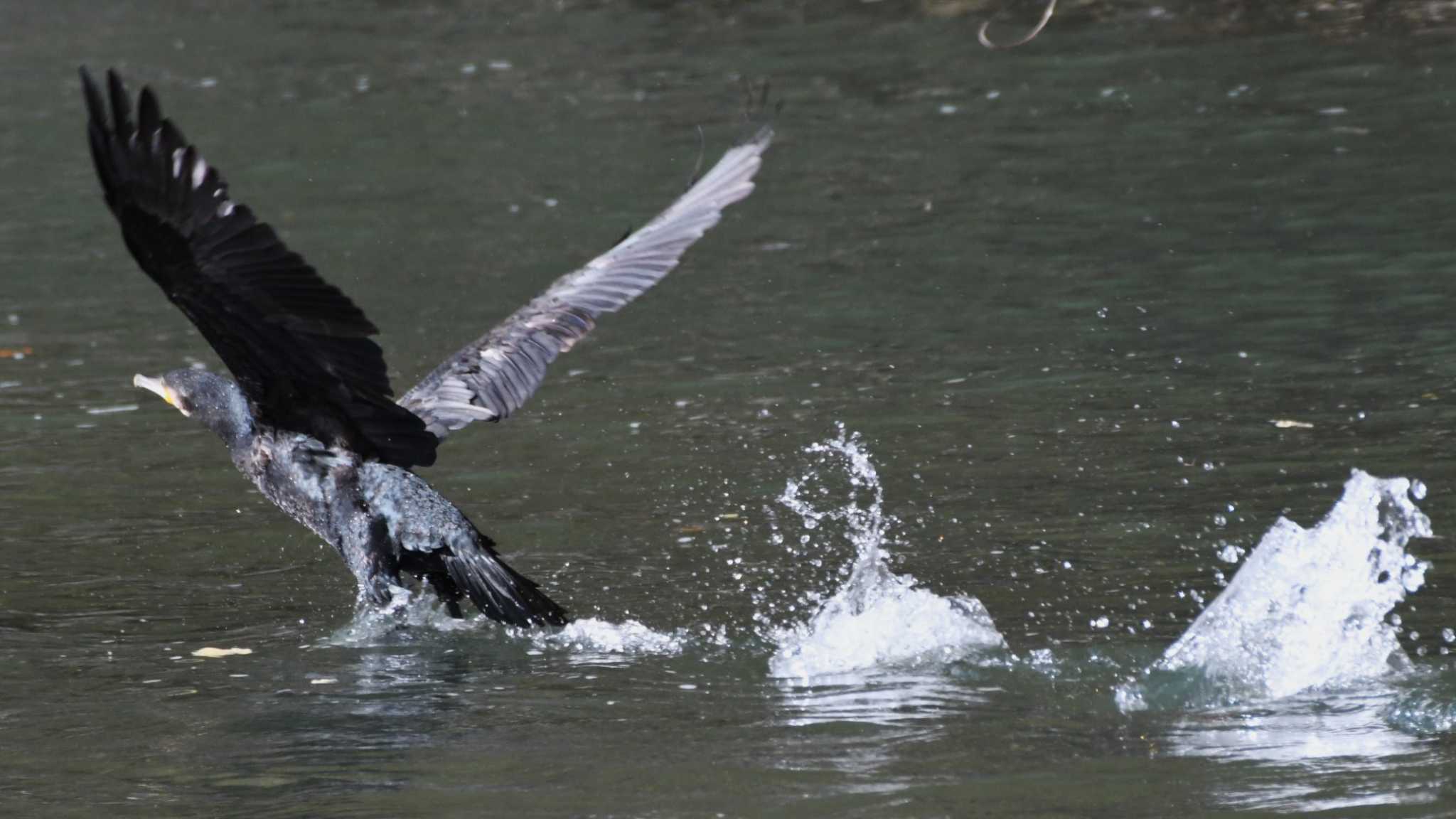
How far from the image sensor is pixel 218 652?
7000 millimetres

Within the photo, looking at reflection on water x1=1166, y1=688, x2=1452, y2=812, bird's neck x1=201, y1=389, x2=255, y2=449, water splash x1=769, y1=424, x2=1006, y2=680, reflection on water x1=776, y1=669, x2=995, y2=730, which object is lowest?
reflection on water x1=1166, y1=688, x2=1452, y2=812

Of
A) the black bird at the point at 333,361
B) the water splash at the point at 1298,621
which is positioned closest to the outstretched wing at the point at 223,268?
the black bird at the point at 333,361

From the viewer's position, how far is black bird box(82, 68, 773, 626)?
19.6 feet

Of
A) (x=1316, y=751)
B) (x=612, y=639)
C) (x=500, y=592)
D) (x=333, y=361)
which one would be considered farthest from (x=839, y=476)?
(x=1316, y=751)

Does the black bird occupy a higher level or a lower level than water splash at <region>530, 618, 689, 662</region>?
higher

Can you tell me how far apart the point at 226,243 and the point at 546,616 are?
1529mm

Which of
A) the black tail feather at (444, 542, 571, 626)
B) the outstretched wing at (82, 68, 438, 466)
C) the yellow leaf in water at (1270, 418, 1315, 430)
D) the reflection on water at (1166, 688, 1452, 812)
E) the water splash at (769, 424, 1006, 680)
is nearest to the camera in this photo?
the reflection on water at (1166, 688, 1452, 812)

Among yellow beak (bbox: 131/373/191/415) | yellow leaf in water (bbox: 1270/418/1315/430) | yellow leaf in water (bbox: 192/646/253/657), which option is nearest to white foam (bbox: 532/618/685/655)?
yellow leaf in water (bbox: 192/646/253/657)

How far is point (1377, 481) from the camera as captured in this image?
6551 mm

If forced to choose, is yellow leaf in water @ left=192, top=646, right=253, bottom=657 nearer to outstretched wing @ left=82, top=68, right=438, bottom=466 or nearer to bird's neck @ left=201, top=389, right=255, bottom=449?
bird's neck @ left=201, top=389, right=255, bottom=449

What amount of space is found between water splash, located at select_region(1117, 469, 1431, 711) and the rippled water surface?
2 cm

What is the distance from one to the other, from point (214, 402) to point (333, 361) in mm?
770

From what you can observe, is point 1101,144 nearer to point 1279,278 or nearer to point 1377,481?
point 1279,278

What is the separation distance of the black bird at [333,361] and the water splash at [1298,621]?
1.93m
